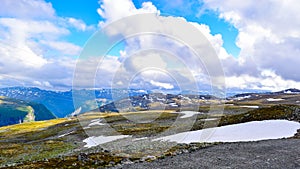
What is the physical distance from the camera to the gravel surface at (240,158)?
25.0 metres

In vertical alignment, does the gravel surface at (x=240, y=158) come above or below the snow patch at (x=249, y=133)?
below

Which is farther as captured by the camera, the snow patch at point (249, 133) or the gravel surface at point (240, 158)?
the snow patch at point (249, 133)

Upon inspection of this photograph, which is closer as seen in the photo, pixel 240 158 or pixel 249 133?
pixel 240 158

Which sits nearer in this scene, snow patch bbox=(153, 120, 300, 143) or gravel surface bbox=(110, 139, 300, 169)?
gravel surface bbox=(110, 139, 300, 169)

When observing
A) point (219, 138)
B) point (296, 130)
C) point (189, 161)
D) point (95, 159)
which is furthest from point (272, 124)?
point (95, 159)

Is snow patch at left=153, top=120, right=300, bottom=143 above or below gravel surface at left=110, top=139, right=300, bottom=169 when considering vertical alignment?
above

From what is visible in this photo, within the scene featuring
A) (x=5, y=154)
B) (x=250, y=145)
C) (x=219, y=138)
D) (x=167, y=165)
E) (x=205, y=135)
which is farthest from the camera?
(x=5, y=154)

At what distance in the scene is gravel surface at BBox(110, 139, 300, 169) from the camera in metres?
25.0

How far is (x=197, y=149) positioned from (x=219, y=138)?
790 centimetres

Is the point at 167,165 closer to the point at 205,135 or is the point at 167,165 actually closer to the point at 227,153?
the point at 227,153

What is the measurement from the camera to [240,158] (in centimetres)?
2723

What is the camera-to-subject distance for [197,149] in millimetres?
34969

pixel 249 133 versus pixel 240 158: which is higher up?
pixel 249 133

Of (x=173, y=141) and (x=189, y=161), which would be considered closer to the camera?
(x=189, y=161)
